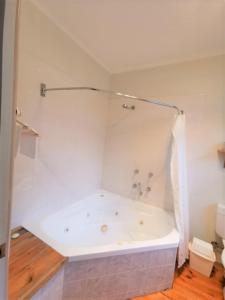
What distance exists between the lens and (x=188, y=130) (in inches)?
86.7

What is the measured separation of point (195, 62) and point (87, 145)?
5.70 feet

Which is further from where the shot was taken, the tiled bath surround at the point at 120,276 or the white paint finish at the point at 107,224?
the white paint finish at the point at 107,224

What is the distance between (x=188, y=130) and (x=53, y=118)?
1.65 meters

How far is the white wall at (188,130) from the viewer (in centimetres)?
206

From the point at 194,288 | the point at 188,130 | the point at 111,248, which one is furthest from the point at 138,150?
the point at 194,288

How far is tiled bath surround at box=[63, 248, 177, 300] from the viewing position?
134 centimetres

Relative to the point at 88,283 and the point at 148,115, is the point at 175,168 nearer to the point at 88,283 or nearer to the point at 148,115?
the point at 148,115

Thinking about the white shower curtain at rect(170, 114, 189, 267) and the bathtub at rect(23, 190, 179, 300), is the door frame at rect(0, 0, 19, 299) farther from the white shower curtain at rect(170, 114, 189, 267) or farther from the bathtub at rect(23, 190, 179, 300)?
the white shower curtain at rect(170, 114, 189, 267)

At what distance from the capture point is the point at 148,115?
2.49 m

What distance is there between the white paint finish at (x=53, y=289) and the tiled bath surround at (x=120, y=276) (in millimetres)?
39

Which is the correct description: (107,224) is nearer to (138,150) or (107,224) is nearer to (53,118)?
(138,150)

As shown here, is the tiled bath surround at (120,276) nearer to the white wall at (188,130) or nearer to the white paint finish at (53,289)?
the white paint finish at (53,289)

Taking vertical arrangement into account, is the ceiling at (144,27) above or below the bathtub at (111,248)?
above

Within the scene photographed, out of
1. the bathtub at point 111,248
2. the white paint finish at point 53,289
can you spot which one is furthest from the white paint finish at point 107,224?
the white paint finish at point 53,289
